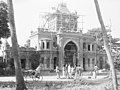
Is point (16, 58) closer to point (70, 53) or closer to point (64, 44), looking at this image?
point (64, 44)

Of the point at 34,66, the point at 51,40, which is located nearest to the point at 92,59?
the point at 51,40

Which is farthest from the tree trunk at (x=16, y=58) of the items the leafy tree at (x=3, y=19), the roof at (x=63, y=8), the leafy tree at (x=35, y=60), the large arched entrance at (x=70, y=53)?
the roof at (x=63, y=8)

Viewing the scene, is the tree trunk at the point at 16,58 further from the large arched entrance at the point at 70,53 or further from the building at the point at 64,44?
the large arched entrance at the point at 70,53

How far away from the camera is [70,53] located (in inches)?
2137

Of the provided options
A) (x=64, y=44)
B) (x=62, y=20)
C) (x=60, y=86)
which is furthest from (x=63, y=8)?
(x=60, y=86)

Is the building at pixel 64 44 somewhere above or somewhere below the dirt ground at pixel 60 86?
above

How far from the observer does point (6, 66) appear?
4269 centimetres

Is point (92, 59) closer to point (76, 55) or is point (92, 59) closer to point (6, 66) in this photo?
point (76, 55)

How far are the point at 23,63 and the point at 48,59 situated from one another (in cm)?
505

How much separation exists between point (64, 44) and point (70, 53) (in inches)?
128

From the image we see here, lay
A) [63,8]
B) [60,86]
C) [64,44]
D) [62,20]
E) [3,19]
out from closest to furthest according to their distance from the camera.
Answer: [60,86] < [3,19] < [64,44] < [62,20] < [63,8]

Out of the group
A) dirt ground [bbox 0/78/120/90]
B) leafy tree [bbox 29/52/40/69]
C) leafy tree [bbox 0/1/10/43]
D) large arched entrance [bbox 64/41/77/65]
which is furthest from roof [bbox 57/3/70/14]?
dirt ground [bbox 0/78/120/90]

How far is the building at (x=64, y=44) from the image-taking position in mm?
50469

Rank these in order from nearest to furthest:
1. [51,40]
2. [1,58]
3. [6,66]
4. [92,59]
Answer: [6,66] < [1,58] < [51,40] < [92,59]
